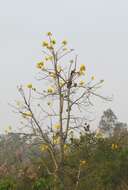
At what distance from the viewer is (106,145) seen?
12.7m

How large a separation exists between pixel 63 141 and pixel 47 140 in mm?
A: 341

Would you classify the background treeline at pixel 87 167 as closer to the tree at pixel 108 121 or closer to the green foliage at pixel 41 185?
the green foliage at pixel 41 185

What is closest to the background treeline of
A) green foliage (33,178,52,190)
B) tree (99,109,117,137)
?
green foliage (33,178,52,190)

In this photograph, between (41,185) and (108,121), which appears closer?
(41,185)

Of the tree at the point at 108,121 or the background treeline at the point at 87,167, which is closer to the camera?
the background treeline at the point at 87,167

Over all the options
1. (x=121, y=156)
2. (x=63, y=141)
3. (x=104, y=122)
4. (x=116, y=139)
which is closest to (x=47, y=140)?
(x=63, y=141)

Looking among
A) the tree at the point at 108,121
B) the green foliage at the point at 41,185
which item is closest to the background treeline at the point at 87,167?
the green foliage at the point at 41,185

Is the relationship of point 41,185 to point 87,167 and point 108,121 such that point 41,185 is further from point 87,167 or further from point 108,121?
point 108,121

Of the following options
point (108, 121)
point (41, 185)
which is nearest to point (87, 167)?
point (41, 185)

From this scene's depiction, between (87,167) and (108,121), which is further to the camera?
(108,121)

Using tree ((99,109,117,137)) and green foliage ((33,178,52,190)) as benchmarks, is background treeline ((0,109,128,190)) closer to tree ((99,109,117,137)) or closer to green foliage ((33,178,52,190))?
green foliage ((33,178,52,190))

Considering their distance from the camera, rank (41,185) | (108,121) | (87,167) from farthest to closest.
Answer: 1. (108,121)
2. (87,167)
3. (41,185)

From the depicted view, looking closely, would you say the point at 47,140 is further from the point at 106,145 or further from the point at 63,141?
the point at 106,145

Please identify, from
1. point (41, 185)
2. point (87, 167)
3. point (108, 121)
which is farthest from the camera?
point (108, 121)
